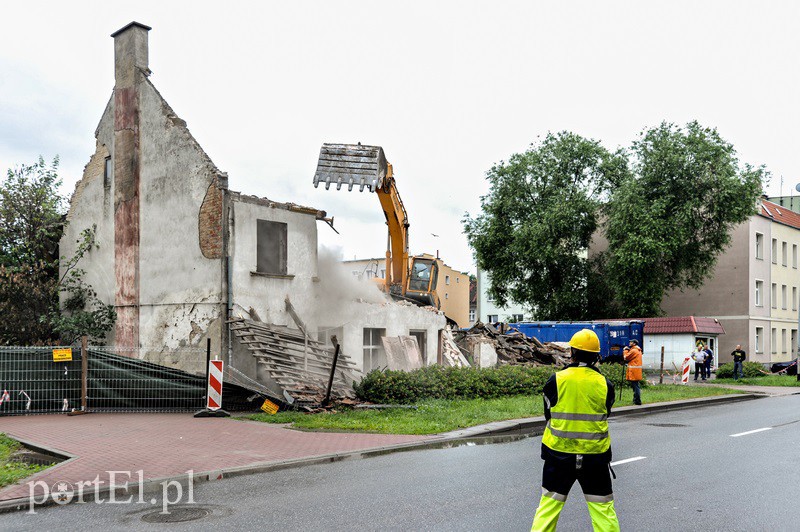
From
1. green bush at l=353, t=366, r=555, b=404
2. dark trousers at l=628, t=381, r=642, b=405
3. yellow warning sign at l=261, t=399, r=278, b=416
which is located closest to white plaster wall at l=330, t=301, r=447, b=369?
green bush at l=353, t=366, r=555, b=404

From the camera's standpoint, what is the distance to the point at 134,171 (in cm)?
2009

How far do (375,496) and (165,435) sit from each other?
5.55m

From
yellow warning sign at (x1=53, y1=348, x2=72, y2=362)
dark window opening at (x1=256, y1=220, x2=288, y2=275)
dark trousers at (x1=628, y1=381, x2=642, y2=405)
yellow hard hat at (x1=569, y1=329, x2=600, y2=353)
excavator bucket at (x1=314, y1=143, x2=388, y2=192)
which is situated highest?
excavator bucket at (x1=314, y1=143, x2=388, y2=192)

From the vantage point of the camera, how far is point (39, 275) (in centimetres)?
2227

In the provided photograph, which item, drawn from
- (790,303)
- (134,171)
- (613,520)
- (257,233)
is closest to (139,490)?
(613,520)

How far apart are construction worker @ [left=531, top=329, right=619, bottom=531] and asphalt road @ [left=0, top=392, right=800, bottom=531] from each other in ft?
4.92

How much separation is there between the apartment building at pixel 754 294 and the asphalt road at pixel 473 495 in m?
37.9

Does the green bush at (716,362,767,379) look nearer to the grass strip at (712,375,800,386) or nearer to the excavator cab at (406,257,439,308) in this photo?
the grass strip at (712,375,800,386)

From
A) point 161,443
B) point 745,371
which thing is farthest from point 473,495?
point 745,371

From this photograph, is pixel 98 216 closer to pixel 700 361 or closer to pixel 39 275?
pixel 39 275

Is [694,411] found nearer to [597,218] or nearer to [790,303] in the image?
[597,218]

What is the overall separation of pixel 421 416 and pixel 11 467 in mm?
7440

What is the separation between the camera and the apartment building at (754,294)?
46.1 m

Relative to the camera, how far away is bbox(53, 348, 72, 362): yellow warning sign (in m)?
14.6
